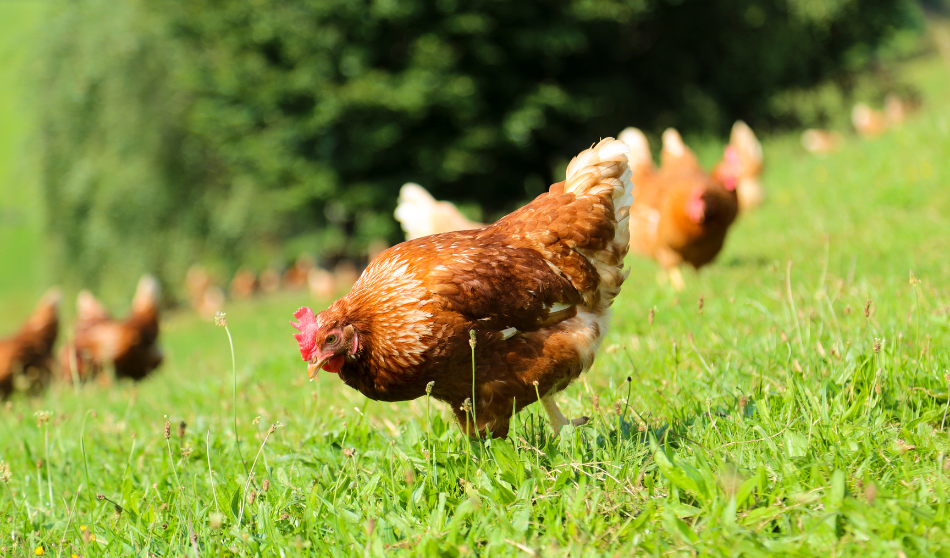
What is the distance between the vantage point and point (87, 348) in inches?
312

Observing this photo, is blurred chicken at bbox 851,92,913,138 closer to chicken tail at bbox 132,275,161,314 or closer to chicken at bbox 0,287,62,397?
chicken tail at bbox 132,275,161,314

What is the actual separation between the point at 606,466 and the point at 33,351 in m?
8.37

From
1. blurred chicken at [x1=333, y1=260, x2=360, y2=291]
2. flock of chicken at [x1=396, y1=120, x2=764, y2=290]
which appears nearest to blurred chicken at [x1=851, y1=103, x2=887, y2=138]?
flock of chicken at [x1=396, y1=120, x2=764, y2=290]

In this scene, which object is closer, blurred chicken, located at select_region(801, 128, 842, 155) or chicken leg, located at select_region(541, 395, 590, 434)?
chicken leg, located at select_region(541, 395, 590, 434)

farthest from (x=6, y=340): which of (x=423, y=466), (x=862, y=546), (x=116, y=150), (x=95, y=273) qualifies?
(x=95, y=273)

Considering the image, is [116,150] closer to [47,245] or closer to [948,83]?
[47,245]

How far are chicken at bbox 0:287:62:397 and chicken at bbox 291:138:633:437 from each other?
21.5ft

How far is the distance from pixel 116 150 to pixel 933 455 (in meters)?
20.1

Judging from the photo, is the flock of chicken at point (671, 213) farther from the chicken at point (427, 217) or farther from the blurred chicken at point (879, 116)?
the blurred chicken at point (879, 116)

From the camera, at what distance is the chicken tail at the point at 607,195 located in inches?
122

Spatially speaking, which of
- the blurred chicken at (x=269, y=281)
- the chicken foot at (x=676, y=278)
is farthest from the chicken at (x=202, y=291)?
the chicken foot at (x=676, y=278)

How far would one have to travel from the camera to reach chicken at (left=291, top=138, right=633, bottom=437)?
2.47 m

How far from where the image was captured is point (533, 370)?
8.60 ft

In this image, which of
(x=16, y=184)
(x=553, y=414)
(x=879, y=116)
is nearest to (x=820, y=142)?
(x=879, y=116)
